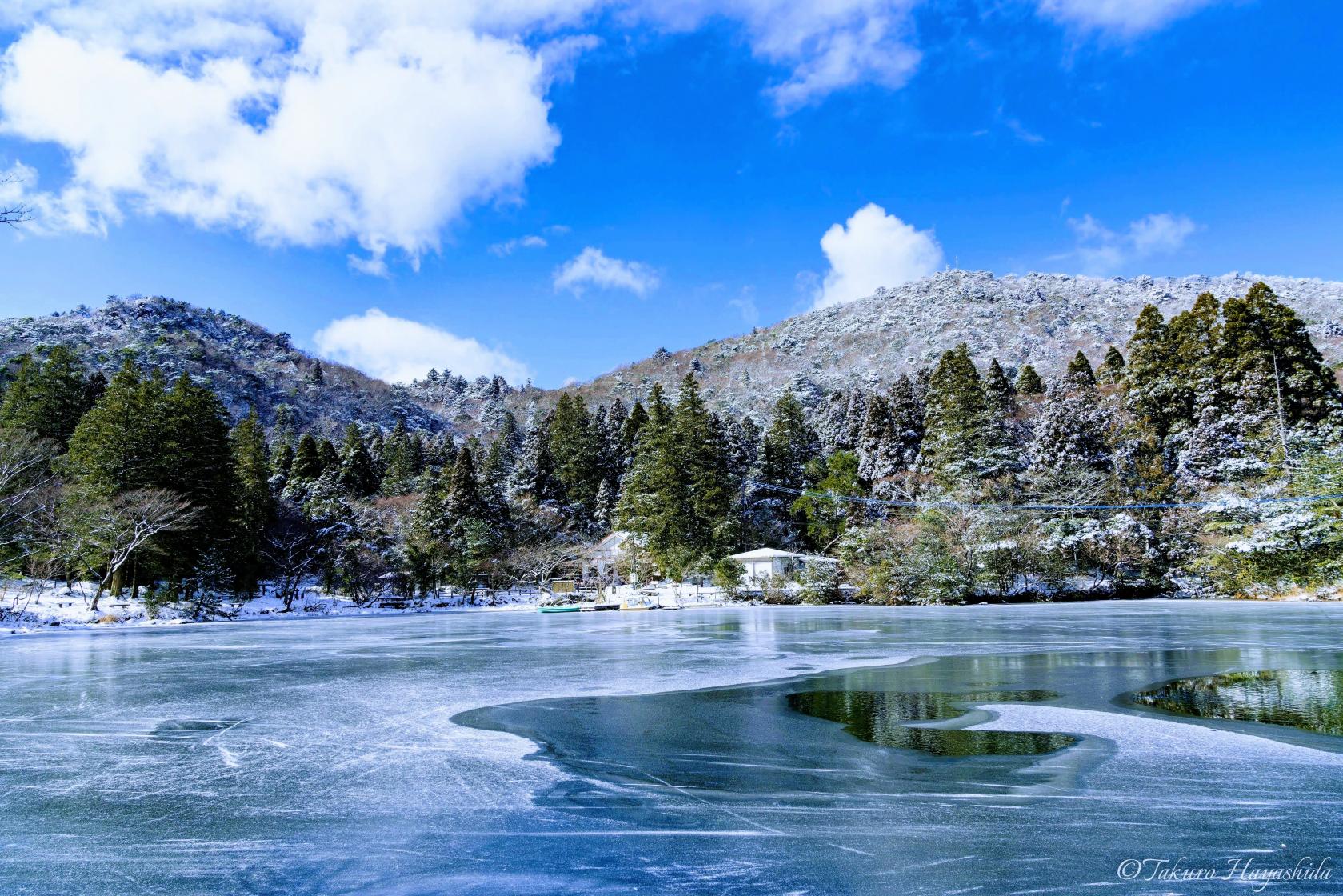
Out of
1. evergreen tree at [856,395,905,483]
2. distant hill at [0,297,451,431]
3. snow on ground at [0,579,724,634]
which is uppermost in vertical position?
distant hill at [0,297,451,431]

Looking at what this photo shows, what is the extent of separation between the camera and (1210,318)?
35.6 metres

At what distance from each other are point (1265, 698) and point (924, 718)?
319 cm

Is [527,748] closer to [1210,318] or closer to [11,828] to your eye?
[11,828]

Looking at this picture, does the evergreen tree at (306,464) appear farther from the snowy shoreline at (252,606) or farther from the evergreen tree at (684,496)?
the evergreen tree at (684,496)

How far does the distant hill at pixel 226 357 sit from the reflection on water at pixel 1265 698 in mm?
91835

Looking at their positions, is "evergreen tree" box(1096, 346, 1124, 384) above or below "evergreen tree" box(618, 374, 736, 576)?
above

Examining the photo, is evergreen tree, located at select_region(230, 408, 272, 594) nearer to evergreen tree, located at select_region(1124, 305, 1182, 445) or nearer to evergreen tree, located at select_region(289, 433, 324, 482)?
evergreen tree, located at select_region(289, 433, 324, 482)

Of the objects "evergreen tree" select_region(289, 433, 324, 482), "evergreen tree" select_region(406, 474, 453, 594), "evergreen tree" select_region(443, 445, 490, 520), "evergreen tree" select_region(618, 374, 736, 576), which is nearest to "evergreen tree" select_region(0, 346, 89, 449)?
"evergreen tree" select_region(289, 433, 324, 482)

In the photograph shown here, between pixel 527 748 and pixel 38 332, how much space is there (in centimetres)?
11993

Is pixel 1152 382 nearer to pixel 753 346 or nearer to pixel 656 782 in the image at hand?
pixel 656 782

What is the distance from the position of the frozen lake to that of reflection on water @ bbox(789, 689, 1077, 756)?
3 cm

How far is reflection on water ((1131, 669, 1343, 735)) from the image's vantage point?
521 centimetres

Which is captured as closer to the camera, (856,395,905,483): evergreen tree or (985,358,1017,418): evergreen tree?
(985,358,1017,418): evergreen tree

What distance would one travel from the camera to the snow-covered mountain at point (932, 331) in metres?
87.5
